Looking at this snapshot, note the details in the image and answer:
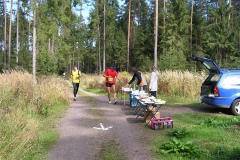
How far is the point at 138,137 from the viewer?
702cm

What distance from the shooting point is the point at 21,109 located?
29.5 ft

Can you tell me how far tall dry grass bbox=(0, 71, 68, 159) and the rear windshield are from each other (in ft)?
22.3

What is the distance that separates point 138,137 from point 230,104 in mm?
4961

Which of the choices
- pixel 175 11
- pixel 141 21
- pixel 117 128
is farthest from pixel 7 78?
pixel 141 21

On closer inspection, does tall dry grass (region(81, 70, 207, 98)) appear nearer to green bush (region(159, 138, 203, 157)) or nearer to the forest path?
the forest path

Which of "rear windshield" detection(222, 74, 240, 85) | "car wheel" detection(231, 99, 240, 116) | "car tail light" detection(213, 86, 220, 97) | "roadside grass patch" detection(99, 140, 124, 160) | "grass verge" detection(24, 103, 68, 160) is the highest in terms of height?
"rear windshield" detection(222, 74, 240, 85)

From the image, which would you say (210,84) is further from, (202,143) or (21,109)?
(21,109)

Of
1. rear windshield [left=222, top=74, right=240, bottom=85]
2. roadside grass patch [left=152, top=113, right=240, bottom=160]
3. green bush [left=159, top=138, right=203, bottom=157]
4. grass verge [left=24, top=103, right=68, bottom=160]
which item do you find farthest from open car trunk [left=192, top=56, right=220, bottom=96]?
grass verge [left=24, top=103, right=68, bottom=160]

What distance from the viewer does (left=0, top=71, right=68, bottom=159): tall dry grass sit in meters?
5.16

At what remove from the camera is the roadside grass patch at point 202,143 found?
5387 mm

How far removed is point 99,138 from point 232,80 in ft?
20.0

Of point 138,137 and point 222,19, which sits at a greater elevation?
point 222,19

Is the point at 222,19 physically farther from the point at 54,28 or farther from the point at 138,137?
the point at 138,137

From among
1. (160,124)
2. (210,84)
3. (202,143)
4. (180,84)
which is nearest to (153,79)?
(210,84)
